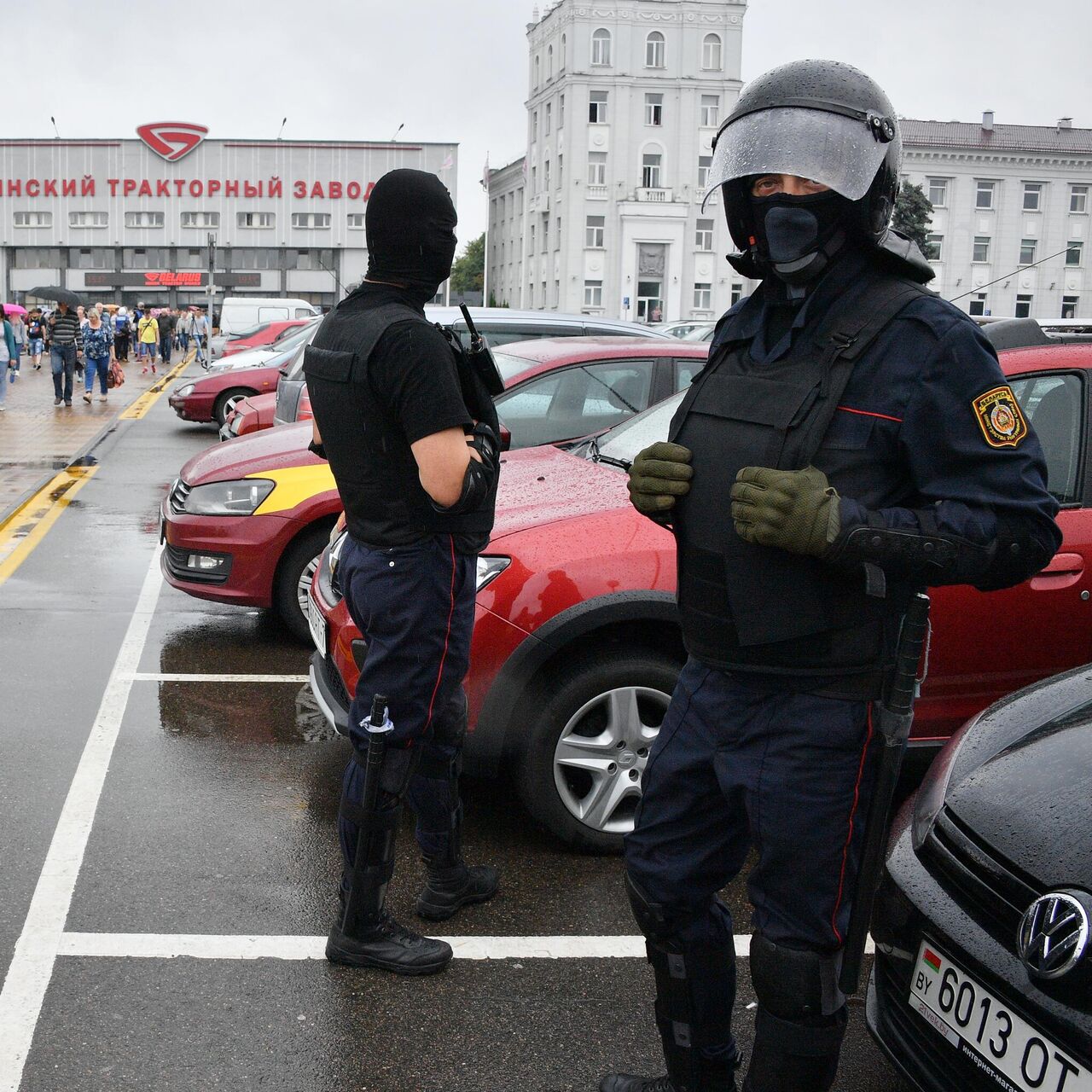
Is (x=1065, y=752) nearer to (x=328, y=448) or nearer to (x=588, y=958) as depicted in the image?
(x=588, y=958)

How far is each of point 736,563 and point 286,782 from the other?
112 inches

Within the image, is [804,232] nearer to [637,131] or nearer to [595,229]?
[595,229]

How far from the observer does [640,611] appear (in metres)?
3.75

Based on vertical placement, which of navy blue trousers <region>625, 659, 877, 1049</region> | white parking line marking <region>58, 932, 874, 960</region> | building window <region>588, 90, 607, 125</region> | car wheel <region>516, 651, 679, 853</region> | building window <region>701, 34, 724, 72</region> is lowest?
white parking line marking <region>58, 932, 874, 960</region>

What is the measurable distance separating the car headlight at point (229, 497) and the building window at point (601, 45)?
75.3m

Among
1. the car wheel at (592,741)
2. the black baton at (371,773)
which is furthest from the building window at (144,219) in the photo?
the black baton at (371,773)

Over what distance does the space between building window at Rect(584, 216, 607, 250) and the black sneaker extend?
74.7 meters

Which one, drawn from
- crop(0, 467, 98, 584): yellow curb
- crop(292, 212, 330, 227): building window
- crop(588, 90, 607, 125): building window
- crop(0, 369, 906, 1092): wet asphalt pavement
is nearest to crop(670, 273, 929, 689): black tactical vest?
crop(0, 369, 906, 1092): wet asphalt pavement

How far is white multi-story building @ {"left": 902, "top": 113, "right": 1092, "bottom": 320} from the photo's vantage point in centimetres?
7281

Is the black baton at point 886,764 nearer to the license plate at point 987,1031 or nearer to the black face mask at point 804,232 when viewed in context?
the license plate at point 987,1031

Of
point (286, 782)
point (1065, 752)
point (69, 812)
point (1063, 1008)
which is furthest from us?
point (286, 782)

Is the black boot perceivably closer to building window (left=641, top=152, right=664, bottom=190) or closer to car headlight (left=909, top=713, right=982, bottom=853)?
car headlight (left=909, top=713, right=982, bottom=853)

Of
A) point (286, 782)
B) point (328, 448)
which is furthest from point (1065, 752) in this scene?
point (286, 782)

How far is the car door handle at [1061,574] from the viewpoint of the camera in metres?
3.82
